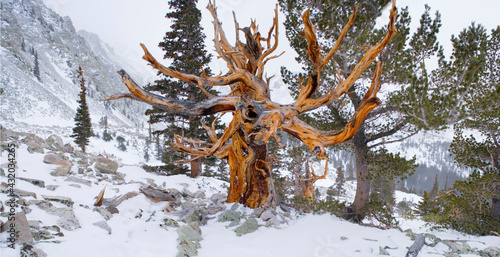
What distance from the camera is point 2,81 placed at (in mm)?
54938

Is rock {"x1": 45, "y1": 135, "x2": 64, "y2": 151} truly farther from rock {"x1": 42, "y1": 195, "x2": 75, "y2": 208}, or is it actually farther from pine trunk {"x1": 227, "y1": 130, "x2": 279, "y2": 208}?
pine trunk {"x1": 227, "y1": 130, "x2": 279, "y2": 208}

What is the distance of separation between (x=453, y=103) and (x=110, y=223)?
7486 millimetres

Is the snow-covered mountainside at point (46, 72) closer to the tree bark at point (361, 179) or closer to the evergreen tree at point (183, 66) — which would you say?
the evergreen tree at point (183, 66)

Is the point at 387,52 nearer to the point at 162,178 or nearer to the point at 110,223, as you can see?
the point at 110,223

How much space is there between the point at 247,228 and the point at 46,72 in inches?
4495

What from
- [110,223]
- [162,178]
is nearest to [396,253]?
[110,223]

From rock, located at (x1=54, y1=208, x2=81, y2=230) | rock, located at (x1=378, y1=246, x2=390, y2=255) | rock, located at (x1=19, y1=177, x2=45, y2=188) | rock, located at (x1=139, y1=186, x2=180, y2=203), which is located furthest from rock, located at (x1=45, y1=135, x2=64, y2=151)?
rock, located at (x1=378, y1=246, x2=390, y2=255)

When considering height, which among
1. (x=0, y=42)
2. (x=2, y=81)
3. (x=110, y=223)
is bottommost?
(x=110, y=223)

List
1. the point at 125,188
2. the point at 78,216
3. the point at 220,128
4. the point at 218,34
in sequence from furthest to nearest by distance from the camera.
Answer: the point at 220,128 → the point at 218,34 → the point at 125,188 → the point at 78,216

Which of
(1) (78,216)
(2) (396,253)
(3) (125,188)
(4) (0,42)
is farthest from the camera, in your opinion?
(4) (0,42)

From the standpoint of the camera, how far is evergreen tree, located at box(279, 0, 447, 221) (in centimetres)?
589

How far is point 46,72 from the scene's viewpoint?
89.6 meters

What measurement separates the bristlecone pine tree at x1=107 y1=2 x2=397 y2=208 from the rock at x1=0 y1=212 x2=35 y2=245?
3.03 metres

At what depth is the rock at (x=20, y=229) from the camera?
2949mm
